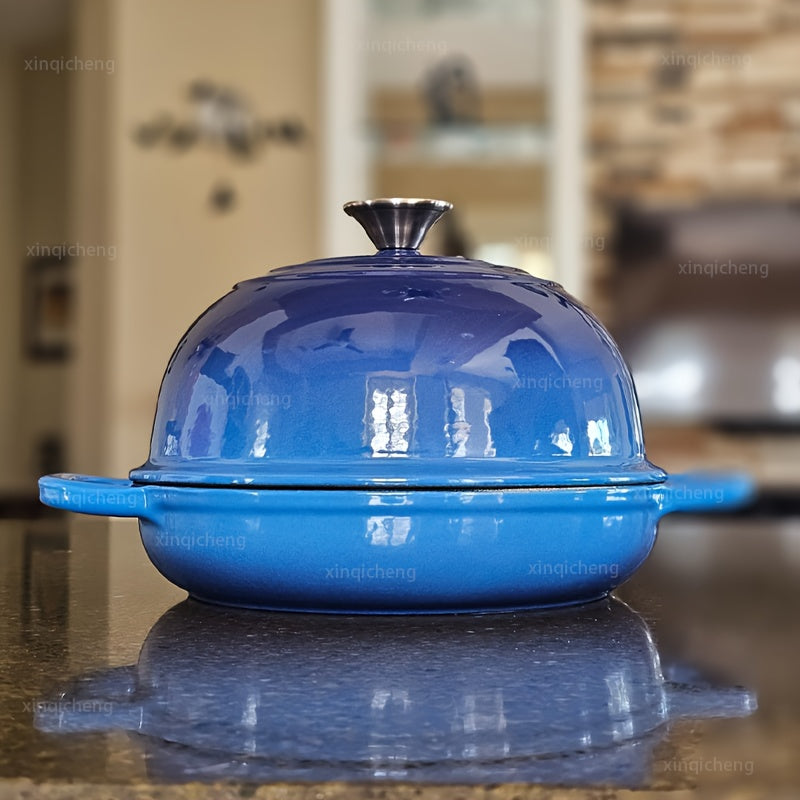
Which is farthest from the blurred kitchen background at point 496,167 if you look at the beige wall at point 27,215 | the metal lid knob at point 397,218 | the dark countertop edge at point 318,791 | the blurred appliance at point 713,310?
the dark countertop edge at point 318,791

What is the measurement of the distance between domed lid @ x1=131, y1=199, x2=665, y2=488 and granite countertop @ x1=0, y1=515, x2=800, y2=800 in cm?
7

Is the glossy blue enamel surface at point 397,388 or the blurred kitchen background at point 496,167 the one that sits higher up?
the blurred kitchen background at point 496,167

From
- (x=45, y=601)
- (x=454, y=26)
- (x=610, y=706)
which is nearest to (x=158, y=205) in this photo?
(x=454, y=26)

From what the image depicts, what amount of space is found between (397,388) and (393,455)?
3cm

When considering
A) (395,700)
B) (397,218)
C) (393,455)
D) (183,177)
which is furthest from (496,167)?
(395,700)

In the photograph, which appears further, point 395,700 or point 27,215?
point 27,215

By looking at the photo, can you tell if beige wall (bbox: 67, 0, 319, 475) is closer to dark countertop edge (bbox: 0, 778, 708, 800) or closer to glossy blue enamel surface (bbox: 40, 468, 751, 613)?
glossy blue enamel surface (bbox: 40, 468, 751, 613)

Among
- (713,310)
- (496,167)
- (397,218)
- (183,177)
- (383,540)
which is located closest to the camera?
(383,540)

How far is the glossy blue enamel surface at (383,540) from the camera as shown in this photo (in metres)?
0.48

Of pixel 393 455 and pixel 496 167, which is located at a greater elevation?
pixel 496 167

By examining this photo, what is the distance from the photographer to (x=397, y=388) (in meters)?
0.50

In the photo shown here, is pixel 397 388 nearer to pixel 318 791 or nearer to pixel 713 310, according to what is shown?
pixel 318 791

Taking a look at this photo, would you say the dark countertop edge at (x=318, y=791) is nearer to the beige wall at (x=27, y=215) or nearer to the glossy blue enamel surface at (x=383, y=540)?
the glossy blue enamel surface at (x=383, y=540)

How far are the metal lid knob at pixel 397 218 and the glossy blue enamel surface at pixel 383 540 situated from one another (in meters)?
0.16
